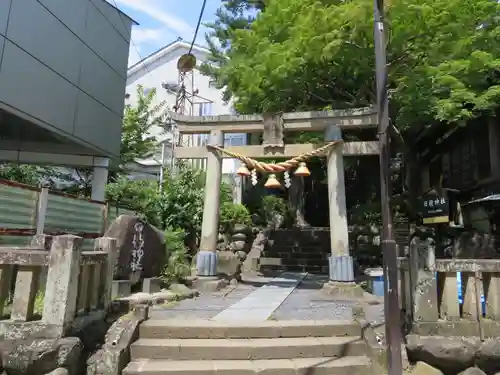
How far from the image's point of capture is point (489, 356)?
5.36 m

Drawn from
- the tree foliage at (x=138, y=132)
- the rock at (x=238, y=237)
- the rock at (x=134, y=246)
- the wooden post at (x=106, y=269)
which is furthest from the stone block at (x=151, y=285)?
the tree foliage at (x=138, y=132)

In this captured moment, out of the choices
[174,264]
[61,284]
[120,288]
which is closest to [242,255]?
[174,264]

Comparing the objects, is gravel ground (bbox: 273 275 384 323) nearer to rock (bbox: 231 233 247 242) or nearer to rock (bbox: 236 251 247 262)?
rock (bbox: 236 251 247 262)

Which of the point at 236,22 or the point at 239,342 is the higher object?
the point at 236,22

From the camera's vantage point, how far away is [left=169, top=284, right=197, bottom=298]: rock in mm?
9312

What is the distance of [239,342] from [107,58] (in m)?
16.2

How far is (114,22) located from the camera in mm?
18672

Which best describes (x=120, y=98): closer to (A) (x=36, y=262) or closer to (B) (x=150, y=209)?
(B) (x=150, y=209)

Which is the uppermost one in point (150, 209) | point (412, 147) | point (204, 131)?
point (412, 147)

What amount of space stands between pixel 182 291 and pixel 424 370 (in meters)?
5.87

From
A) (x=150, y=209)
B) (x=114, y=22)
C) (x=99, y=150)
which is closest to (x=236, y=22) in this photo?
(x=114, y=22)

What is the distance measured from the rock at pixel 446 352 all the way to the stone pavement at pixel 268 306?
35.2 inches

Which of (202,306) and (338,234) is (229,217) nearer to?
(338,234)

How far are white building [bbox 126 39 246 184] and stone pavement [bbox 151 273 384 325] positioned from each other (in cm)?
1446
